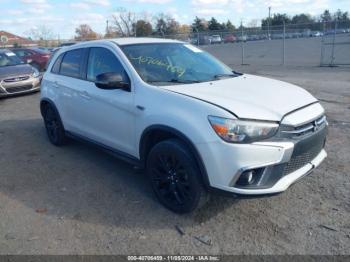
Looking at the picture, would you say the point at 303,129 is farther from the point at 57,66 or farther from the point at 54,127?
the point at 54,127

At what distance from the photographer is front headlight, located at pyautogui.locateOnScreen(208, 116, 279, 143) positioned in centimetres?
313

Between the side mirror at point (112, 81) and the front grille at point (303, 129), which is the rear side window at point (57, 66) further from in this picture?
the front grille at point (303, 129)

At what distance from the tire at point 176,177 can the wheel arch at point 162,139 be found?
0.08 metres

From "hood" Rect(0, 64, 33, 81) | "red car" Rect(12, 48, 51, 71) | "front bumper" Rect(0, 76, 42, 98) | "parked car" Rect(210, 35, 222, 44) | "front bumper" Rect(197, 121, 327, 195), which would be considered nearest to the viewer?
"front bumper" Rect(197, 121, 327, 195)

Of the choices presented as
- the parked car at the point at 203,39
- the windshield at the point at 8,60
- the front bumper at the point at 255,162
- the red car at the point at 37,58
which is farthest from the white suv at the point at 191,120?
the parked car at the point at 203,39

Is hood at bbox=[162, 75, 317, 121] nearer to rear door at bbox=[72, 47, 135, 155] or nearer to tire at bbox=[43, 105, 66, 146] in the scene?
rear door at bbox=[72, 47, 135, 155]

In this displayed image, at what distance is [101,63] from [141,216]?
6.94 feet

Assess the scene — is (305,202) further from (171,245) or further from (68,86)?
(68,86)

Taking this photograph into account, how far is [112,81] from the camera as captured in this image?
13.0 ft

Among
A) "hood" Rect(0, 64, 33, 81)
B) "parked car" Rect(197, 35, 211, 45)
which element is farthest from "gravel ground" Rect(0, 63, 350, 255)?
"parked car" Rect(197, 35, 211, 45)

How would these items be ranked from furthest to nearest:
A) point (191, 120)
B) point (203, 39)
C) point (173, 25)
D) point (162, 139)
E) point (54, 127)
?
point (173, 25) < point (203, 39) < point (54, 127) < point (162, 139) < point (191, 120)

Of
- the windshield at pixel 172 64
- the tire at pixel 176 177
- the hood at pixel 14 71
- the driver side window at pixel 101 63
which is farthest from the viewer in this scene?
the hood at pixel 14 71

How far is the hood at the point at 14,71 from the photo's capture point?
11.3 meters

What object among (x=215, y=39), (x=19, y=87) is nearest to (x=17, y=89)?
(x=19, y=87)
